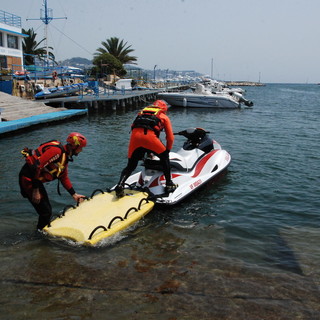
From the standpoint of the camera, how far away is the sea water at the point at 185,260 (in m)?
3.83

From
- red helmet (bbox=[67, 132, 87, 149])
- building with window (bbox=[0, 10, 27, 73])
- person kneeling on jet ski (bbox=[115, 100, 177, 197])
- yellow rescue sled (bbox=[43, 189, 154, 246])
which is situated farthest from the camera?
building with window (bbox=[0, 10, 27, 73])

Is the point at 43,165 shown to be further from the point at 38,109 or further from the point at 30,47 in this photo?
the point at 30,47

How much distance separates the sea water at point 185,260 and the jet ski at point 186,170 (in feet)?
1.20

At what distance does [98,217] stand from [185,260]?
1480mm

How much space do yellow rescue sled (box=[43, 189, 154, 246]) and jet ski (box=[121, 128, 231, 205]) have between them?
20.8 inches

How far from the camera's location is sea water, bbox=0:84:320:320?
3834mm

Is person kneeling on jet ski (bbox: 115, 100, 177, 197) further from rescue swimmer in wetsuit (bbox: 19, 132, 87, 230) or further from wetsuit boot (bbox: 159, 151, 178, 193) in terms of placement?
rescue swimmer in wetsuit (bbox: 19, 132, 87, 230)

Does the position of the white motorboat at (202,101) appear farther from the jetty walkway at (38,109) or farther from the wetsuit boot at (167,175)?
the wetsuit boot at (167,175)

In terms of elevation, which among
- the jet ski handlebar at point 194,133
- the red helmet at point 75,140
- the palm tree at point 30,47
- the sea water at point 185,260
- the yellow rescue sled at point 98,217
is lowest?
the sea water at point 185,260

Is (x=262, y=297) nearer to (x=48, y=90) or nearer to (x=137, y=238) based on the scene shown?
(x=137, y=238)

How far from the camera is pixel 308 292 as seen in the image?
4.20m

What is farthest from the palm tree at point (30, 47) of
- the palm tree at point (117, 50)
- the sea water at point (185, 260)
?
the sea water at point (185, 260)

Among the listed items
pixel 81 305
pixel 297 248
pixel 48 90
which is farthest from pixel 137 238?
pixel 48 90

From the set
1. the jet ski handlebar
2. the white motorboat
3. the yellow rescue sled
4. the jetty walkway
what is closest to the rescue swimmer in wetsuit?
the yellow rescue sled
